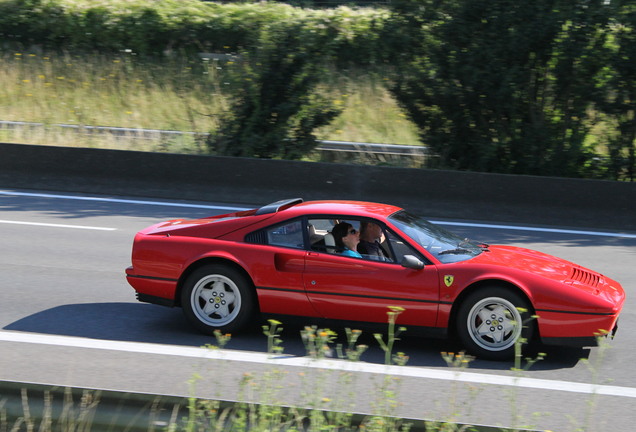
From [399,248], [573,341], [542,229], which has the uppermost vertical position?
[399,248]

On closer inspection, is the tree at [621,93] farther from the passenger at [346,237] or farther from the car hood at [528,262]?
the passenger at [346,237]

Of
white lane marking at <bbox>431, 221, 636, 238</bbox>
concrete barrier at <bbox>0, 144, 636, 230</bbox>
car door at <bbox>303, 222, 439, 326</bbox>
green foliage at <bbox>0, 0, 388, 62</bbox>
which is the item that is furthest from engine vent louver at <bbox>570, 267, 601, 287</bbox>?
green foliage at <bbox>0, 0, 388, 62</bbox>

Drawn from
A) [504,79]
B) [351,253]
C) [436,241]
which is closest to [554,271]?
[436,241]

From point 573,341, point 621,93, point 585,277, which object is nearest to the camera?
point 573,341

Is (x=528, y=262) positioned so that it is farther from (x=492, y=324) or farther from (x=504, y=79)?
(x=504, y=79)

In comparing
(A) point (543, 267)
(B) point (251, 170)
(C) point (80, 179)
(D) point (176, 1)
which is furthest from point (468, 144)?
(D) point (176, 1)

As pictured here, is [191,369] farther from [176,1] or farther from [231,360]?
[176,1]

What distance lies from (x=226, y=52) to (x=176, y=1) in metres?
2.68

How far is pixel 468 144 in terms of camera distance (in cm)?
1499

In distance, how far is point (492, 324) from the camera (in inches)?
240

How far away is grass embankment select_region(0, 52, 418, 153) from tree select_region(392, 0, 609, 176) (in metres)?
5.18

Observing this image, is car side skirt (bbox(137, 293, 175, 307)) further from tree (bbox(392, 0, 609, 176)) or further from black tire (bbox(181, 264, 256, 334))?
tree (bbox(392, 0, 609, 176))

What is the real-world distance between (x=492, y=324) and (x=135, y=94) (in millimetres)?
20141

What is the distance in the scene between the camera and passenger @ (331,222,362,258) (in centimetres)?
652
